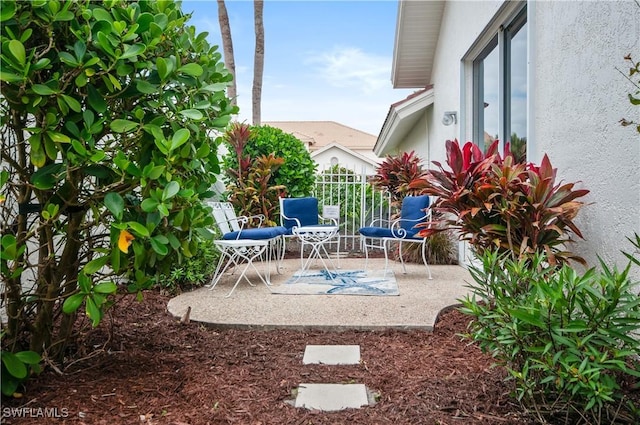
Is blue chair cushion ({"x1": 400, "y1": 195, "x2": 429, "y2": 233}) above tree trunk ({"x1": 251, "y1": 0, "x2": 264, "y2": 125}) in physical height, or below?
below

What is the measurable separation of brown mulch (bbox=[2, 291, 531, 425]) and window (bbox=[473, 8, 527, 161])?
2.36 metres

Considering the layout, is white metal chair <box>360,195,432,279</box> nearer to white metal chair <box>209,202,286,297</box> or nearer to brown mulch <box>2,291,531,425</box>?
white metal chair <box>209,202,286,297</box>

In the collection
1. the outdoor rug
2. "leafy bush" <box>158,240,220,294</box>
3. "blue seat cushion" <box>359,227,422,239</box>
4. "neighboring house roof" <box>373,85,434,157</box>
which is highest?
"neighboring house roof" <box>373,85,434,157</box>

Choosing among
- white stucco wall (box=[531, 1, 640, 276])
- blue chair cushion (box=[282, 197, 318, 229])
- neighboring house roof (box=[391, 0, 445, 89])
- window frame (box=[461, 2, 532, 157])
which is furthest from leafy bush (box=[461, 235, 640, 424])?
neighboring house roof (box=[391, 0, 445, 89])

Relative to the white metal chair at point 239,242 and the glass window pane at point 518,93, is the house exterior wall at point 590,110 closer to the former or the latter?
the glass window pane at point 518,93

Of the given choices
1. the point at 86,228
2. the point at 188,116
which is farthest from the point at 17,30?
the point at 86,228

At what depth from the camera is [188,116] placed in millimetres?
2066

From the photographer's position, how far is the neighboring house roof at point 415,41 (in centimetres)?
734

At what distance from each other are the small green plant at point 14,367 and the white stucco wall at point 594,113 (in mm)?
2999

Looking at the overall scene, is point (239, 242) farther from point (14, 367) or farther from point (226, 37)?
point (226, 37)

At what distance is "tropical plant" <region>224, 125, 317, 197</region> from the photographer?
801 cm

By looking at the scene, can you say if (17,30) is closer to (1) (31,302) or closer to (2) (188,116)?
(2) (188,116)

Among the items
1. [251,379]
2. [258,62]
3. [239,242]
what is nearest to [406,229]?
[239,242]

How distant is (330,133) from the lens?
35938mm
